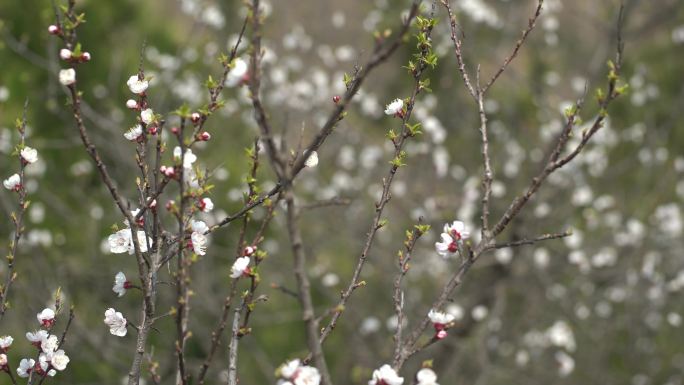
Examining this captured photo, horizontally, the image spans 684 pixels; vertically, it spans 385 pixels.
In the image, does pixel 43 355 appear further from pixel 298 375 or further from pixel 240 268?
pixel 298 375

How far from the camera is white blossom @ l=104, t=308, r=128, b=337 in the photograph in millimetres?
1937

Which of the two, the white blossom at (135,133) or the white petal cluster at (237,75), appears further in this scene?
the white blossom at (135,133)

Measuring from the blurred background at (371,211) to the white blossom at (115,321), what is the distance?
2.50 m

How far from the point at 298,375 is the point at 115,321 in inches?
28.1

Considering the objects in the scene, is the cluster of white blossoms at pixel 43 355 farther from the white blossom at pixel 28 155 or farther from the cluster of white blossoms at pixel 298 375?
the cluster of white blossoms at pixel 298 375

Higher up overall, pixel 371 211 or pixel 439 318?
pixel 371 211

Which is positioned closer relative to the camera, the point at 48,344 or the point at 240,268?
the point at 240,268

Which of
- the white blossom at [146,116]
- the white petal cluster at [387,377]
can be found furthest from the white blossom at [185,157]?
the white petal cluster at [387,377]

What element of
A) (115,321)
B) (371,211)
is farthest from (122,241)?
(371,211)

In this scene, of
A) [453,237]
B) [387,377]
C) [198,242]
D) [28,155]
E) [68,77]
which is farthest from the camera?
[28,155]

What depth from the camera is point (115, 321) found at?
1.95 meters

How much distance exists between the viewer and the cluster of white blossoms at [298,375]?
1.51 metres

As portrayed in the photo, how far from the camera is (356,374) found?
351 cm

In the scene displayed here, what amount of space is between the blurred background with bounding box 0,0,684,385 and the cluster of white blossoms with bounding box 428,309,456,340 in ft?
9.06
